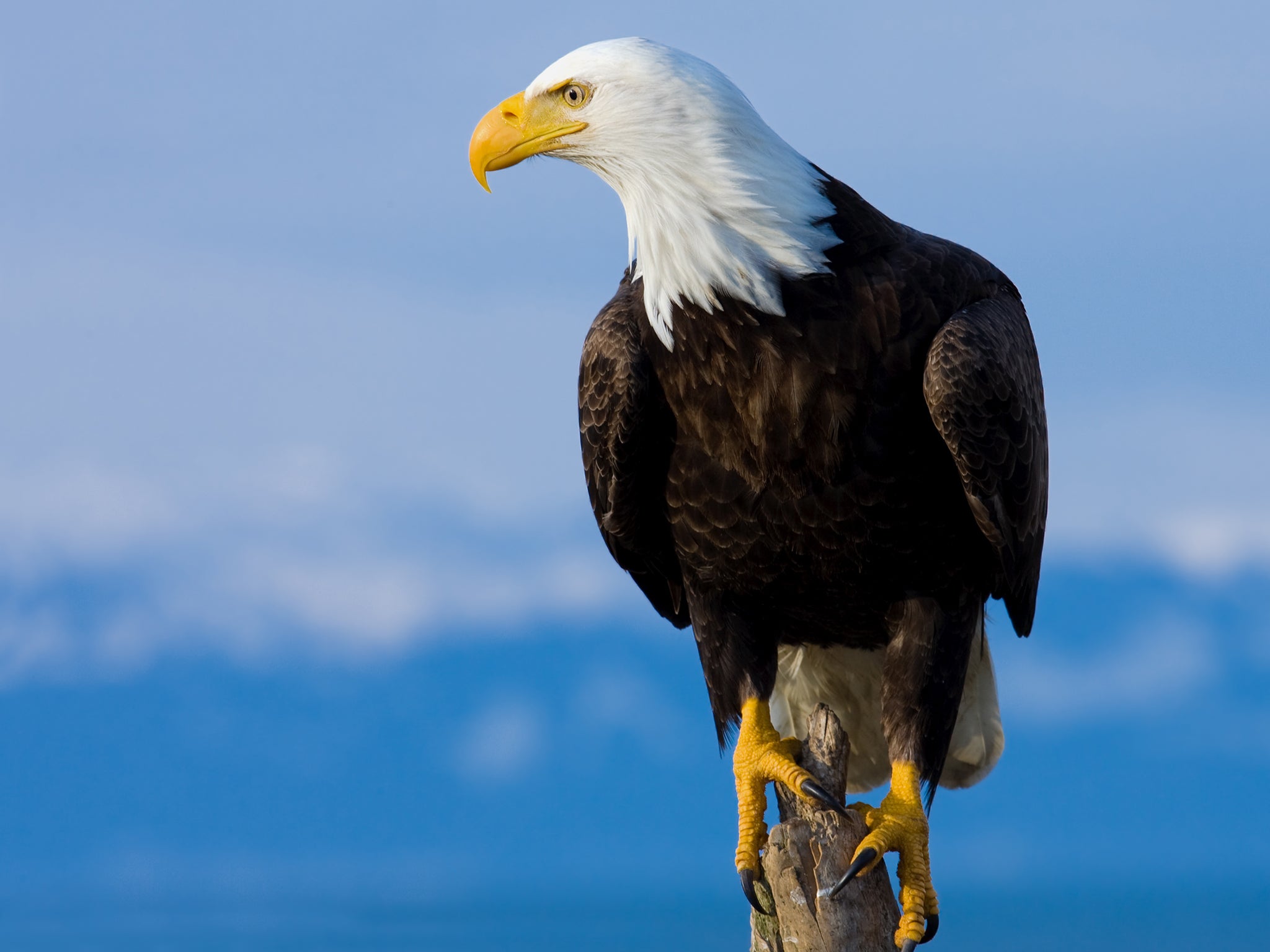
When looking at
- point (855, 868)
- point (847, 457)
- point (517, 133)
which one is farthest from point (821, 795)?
point (517, 133)

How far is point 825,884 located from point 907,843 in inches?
14.8

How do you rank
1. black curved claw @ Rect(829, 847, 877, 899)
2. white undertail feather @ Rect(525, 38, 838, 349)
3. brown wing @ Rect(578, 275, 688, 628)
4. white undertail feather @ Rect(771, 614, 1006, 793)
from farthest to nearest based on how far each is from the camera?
white undertail feather @ Rect(771, 614, 1006, 793) < brown wing @ Rect(578, 275, 688, 628) < black curved claw @ Rect(829, 847, 877, 899) < white undertail feather @ Rect(525, 38, 838, 349)

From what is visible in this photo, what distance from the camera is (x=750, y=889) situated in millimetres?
5898

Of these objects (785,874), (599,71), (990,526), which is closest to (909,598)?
(990,526)

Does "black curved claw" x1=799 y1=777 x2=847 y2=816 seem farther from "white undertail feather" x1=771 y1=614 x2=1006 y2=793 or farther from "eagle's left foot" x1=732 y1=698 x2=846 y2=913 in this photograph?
"white undertail feather" x1=771 y1=614 x2=1006 y2=793

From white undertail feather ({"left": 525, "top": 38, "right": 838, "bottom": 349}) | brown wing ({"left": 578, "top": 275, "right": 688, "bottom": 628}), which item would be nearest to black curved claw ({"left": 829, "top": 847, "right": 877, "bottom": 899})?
brown wing ({"left": 578, "top": 275, "right": 688, "bottom": 628})

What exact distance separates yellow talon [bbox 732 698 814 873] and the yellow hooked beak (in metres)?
2.40

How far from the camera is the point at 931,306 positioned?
5480 millimetres

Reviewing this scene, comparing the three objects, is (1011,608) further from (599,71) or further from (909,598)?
(599,71)

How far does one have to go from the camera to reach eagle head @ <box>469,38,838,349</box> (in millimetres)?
5129

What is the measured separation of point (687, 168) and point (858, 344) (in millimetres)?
895

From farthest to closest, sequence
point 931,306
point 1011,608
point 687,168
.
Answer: point 1011,608 → point 931,306 → point 687,168

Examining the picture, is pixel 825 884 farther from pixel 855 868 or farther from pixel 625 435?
pixel 625 435

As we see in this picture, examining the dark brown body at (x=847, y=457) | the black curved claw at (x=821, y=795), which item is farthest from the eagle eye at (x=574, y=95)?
the black curved claw at (x=821, y=795)
